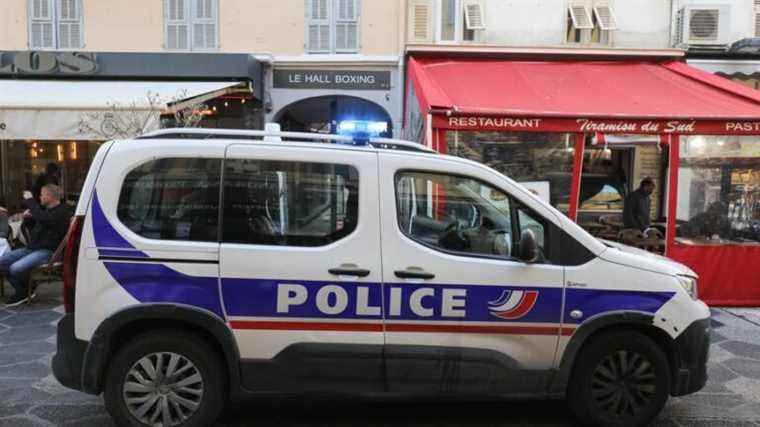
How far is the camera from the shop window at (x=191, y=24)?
10.9 m

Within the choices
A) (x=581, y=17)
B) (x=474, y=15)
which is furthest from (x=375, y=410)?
(x=581, y=17)

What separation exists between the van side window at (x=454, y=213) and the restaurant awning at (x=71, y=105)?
5695 millimetres

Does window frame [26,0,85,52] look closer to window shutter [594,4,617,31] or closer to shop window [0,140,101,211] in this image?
shop window [0,140,101,211]

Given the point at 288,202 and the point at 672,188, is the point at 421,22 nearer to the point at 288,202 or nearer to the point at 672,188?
the point at 672,188

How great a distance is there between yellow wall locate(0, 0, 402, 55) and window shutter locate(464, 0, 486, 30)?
4.14 feet

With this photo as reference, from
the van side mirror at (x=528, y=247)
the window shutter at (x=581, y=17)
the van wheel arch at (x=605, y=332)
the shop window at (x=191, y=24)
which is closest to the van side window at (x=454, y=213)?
the van side mirror at (x=528, y=247)

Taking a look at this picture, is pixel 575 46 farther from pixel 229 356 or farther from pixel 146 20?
pixel 229 356

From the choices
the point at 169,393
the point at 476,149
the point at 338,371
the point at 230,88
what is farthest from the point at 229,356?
the point at 230,88

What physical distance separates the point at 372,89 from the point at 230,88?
2.56 meters

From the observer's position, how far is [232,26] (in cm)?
1095

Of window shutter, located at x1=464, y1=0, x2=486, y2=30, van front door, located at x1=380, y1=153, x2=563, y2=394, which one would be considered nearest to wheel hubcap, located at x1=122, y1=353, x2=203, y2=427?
van front door, located at x1=380, y1=153, x2=563, y2=394

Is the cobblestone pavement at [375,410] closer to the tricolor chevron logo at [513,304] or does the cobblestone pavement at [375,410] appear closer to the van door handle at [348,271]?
the tricolor chevron logo at [513,304]

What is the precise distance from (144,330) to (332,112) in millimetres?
8968

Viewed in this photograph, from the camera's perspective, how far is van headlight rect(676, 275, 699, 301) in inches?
158
